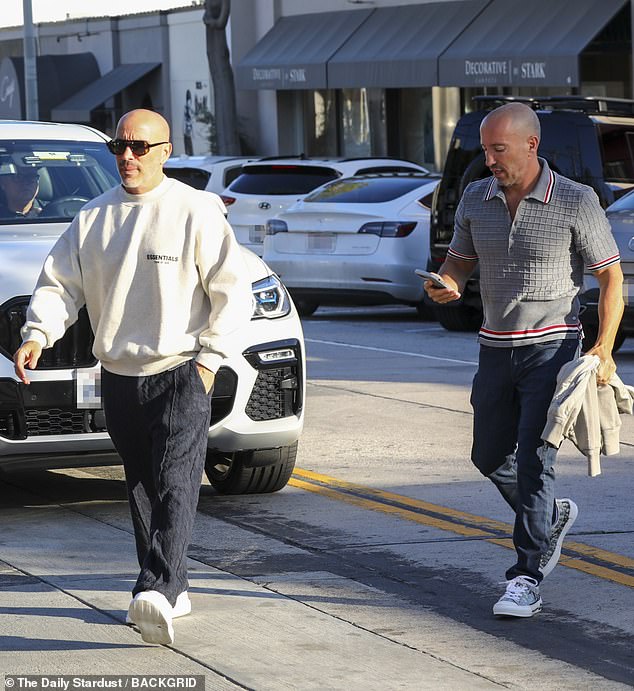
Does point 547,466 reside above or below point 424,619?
above

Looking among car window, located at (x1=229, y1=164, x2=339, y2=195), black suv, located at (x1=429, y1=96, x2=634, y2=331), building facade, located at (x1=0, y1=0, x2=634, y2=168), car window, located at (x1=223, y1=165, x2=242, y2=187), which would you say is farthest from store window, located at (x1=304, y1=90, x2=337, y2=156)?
black suv, located at (x1=429, y1=96, x2=634, y2=331)

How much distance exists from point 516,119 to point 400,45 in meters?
25.1

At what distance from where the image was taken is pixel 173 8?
39625 mm

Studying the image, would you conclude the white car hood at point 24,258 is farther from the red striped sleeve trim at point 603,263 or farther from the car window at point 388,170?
the car window at point 388,170

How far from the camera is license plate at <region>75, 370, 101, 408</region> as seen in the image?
23.0 ft

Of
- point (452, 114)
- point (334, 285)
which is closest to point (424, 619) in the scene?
point (334, 285)

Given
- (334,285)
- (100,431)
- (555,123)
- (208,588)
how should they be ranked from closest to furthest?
(208,588) < (100,431) < (555,123) < (334,285)

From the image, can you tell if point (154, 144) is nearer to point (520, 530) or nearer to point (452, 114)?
point (520, 530)

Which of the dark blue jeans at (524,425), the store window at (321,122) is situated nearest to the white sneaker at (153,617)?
the dark blue jeans at (524,425)

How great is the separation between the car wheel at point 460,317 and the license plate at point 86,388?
8451 mm

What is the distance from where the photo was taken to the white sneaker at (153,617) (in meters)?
5.13

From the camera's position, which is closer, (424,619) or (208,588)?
(424,619)

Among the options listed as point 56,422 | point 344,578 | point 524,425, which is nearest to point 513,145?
point 524,425

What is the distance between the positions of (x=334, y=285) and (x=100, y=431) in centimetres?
931
